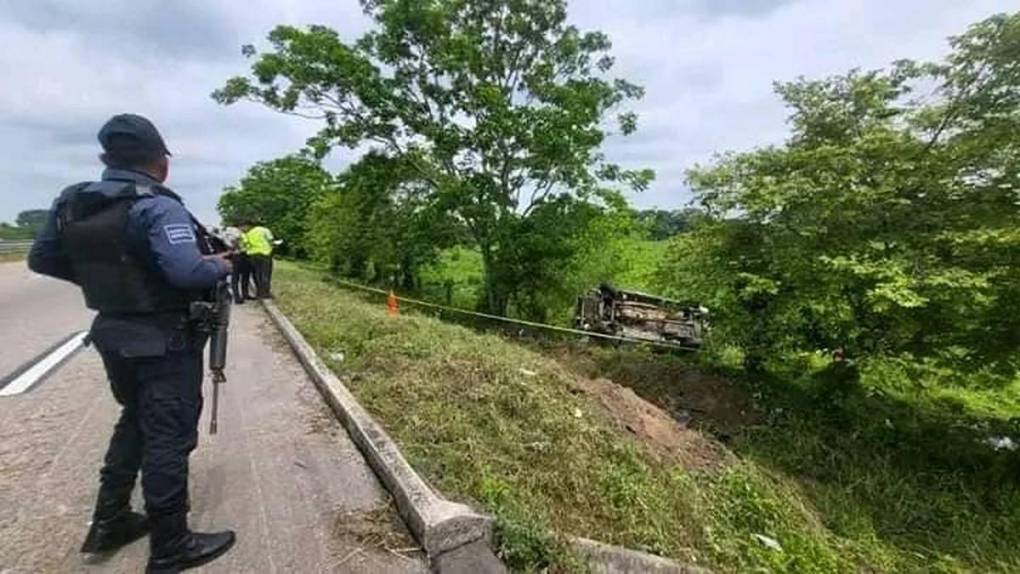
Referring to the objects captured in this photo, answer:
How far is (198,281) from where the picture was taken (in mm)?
2033

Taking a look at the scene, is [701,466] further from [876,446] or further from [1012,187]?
[1012,187]

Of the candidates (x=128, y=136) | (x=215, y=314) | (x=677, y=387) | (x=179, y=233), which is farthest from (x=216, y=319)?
(x=677, y=387)

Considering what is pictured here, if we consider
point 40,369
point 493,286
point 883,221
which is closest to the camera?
point 40,369

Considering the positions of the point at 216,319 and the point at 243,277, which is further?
the point at 243,277

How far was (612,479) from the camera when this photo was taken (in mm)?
3727

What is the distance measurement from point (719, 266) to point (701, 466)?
4380mm

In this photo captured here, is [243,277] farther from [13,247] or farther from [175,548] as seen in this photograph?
[13,247]

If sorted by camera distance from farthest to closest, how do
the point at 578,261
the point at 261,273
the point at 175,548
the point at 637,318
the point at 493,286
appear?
the point at 493,286 → the point at 578,261 → the point at 637,318 → the point at 261,273 → the point at 175,548

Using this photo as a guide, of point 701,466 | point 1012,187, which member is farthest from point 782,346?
point 701,466

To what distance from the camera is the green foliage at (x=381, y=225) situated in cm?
1528

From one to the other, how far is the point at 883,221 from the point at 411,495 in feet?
23.0

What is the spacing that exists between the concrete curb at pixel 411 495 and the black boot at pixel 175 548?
33.8 inches

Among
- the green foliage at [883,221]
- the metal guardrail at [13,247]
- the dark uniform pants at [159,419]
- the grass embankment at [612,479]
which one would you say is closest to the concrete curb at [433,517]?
the grass embankment at [612,479]

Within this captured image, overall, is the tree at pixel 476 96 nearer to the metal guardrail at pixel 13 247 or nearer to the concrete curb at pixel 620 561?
the concrete curb at pixel 620 561
